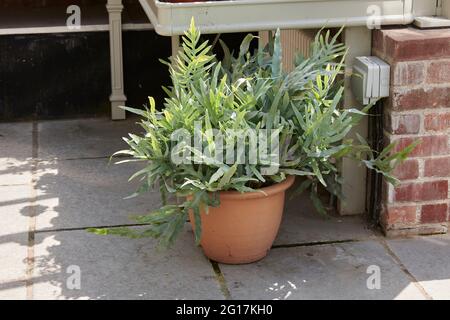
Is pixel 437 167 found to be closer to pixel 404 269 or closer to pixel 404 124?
pixel 404 124

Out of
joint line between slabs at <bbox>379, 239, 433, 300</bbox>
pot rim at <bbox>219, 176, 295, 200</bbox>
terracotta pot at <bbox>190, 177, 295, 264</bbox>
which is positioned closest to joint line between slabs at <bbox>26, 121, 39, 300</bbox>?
terracotta pot at <bbox>190, 177, 295, 264</bbox>

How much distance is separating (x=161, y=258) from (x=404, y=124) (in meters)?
1.36

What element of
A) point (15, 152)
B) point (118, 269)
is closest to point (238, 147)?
→ point (118, 269)

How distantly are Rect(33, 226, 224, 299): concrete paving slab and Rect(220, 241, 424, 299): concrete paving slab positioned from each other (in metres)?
0.16

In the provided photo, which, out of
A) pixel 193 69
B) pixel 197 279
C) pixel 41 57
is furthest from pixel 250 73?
pixel 41 57

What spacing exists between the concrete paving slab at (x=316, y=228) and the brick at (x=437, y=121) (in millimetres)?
634

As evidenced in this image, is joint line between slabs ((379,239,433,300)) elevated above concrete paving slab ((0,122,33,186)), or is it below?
below

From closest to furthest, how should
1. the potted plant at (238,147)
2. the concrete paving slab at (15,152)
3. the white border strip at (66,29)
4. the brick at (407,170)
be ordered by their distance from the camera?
1. the potted plant at (238,147)
2. the brick at (407,170)
3. the concrete paving slab at (15,152)
4. the white border strip at (66,29)

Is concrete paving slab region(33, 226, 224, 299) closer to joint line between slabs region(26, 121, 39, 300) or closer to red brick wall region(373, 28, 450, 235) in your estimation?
joint line between slabs region(26, 121, 39, 300)

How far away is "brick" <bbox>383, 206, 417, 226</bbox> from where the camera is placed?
4.51 m

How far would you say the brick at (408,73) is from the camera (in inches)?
170

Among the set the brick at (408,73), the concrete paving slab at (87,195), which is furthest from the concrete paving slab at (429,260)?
the concrete paving slab at (87,195)

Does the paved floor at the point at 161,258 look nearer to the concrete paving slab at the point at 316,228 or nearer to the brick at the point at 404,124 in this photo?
the concrete paving slab at the point at 316,228

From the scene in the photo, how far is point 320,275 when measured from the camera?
4152 mm
